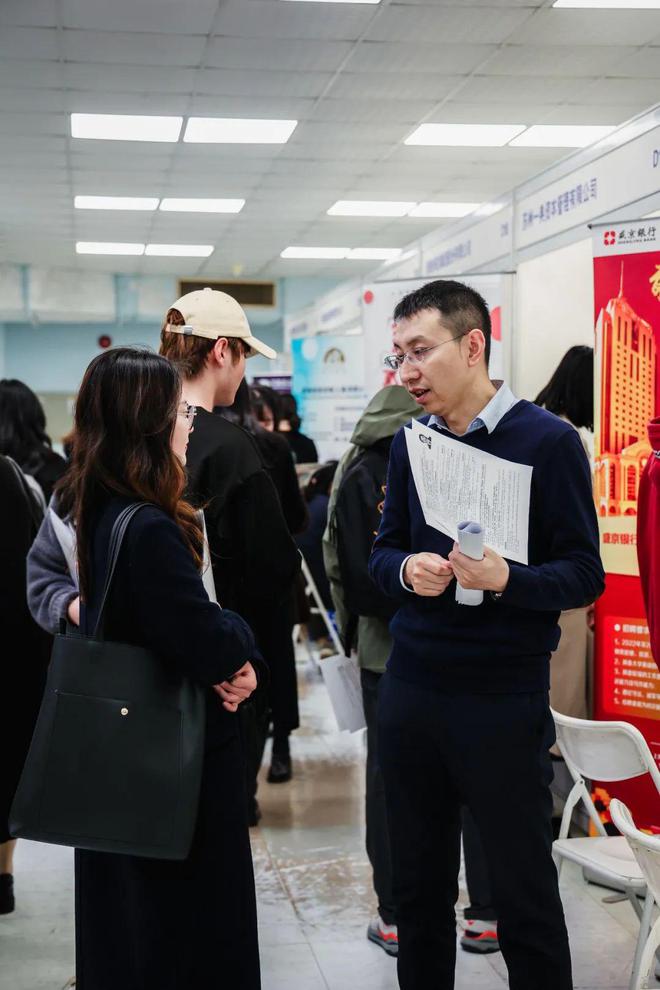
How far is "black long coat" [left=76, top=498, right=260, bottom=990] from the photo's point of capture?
1.63 m

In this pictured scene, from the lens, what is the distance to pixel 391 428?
8.91 ft

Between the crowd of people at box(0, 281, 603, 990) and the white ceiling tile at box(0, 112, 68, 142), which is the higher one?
the white ceiling tile at box(0, 112, 68, 142)

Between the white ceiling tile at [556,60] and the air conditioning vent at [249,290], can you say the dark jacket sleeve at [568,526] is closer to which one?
the white ceiling tile at [556,60]

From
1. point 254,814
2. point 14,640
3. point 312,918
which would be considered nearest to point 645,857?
point 312,918

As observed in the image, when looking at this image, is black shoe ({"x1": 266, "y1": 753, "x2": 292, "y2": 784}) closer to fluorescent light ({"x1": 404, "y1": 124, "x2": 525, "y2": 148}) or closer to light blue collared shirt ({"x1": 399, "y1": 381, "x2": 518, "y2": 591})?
light blue collared shirt ({"x1": 399, "y1": 381, "x2": 518, "y2": 591})

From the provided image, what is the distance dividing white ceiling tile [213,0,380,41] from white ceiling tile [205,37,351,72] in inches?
3.3

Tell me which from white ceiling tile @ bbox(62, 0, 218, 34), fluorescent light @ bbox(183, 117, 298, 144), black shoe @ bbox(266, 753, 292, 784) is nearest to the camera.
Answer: black shoe @ bbox(266, 753, 292, 784)

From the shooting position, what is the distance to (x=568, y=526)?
6.14 ft

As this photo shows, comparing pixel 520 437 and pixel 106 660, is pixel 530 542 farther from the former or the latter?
pixel 106 660

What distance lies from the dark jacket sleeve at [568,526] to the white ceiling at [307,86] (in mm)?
4413

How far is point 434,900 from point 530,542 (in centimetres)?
69

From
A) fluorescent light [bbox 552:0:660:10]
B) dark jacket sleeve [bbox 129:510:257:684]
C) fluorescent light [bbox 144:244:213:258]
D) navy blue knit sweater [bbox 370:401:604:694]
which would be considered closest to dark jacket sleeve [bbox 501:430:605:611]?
navy blue knit sweater [bbox 370:401:604:694]

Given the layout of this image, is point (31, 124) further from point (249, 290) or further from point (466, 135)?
point (249, 290)

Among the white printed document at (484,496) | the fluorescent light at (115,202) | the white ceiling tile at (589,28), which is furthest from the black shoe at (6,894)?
the fluorescent light at (115,202)
